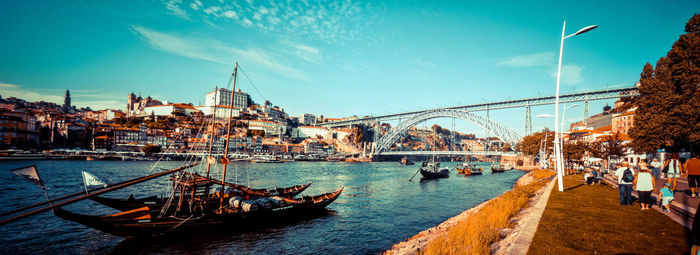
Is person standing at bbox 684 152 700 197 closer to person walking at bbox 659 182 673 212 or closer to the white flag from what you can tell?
person walking at bbox 659 182 673 212

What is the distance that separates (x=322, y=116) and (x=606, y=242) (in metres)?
176

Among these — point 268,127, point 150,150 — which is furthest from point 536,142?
point 268,127

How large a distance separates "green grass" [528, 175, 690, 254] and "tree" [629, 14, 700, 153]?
514 inches

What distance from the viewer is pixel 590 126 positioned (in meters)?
81.2

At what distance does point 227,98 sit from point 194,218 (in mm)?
149151

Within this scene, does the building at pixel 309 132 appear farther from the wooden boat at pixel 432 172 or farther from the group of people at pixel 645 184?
the group of people at pixel 645 184

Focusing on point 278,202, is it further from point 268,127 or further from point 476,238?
point 268,127

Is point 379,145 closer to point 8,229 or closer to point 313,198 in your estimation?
point 313,198

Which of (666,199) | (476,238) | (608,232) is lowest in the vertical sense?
(476,238)

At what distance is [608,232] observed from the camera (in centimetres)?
660

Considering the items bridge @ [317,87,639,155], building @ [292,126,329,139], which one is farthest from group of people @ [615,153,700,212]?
building @ [292,126,329,139]

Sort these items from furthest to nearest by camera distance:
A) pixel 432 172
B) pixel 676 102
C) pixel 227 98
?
pixel 227 98 < pixel 432 172 < pixel 676 102

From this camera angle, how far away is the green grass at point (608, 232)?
5445 millimetres

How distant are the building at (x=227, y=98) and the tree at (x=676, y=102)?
146366mm
